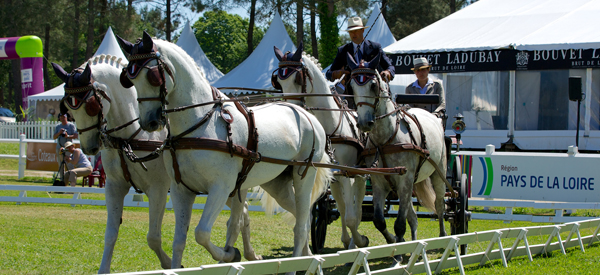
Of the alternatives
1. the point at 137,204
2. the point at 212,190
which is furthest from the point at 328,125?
the point at 137,204

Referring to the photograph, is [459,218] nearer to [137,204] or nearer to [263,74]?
[137,204]

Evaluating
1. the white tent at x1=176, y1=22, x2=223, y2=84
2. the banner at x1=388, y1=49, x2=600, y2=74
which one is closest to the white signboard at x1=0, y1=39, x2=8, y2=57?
the white tent at x1=176, y1=22, x2=223, y2=84

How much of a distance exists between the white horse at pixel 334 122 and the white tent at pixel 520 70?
1188 centimetres

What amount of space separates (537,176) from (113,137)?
9171 millimetres

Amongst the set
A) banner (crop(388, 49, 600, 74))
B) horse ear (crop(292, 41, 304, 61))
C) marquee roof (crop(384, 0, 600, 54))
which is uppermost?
marquee roof (crop(384, 0, 600, 54))

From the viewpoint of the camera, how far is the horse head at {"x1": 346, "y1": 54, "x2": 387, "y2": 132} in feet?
19.2

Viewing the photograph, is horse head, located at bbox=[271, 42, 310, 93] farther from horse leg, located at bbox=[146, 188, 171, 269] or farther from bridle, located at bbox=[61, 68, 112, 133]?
bridle, located at bbox=[61, 68, 112, 133]

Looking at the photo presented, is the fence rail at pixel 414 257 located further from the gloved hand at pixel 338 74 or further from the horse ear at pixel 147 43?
the gloved hand at pixel 338 74

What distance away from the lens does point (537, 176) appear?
38.3 ft

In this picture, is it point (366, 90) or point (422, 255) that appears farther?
point (366, 90)

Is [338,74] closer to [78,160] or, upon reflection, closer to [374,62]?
[374,62]

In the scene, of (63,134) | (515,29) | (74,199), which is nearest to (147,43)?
(74,199)

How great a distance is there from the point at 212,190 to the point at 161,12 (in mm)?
34653

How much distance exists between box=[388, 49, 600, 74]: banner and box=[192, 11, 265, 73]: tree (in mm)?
41530
